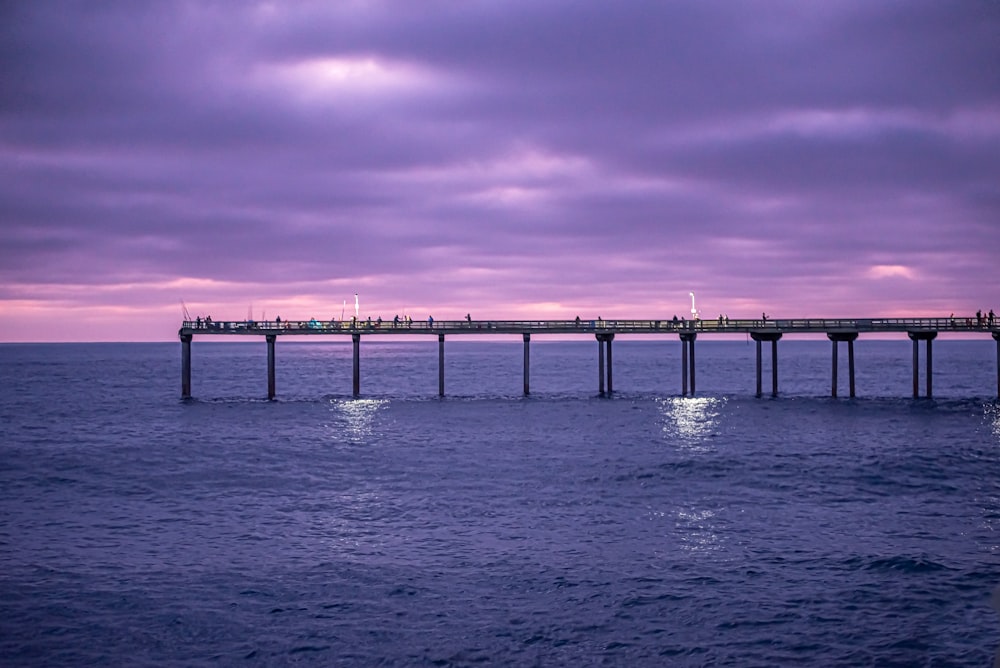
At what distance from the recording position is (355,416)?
6681cm

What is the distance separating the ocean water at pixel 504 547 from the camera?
65.0ft

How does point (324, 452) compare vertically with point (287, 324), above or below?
below

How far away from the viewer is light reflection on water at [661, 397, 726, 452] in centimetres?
5075

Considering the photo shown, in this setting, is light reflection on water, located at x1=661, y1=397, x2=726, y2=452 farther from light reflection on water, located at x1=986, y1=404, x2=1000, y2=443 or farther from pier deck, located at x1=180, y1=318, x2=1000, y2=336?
light reflection on water, located at x1=986, y1=404, x2=1000, y2=443

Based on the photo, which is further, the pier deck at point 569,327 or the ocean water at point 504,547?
the pier deck at point 569,327

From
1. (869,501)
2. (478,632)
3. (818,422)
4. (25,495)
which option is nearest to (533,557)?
(478,632)

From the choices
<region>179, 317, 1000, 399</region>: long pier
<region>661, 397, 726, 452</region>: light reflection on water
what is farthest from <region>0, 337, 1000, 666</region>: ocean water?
<region>179, 317, 1000, 399</region>: long pier

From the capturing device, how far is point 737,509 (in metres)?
32.9

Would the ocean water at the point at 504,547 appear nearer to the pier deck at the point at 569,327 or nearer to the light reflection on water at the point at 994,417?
the light reflection on water at the point at 994,417

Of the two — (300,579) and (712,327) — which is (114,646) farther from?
(712,327)

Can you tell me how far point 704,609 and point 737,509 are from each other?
11.9 m

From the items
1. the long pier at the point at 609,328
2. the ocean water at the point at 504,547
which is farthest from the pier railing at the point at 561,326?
the ocean water at the point at 504,547

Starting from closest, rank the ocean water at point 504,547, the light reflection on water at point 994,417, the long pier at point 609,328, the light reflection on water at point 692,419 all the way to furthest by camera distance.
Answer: the ocean water at point 504,547 < the light reflection on water at point 692,419 < the light reflection on water at point 994,417 < the long pier at point 609,328

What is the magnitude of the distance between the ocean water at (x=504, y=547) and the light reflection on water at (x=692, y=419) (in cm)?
49
